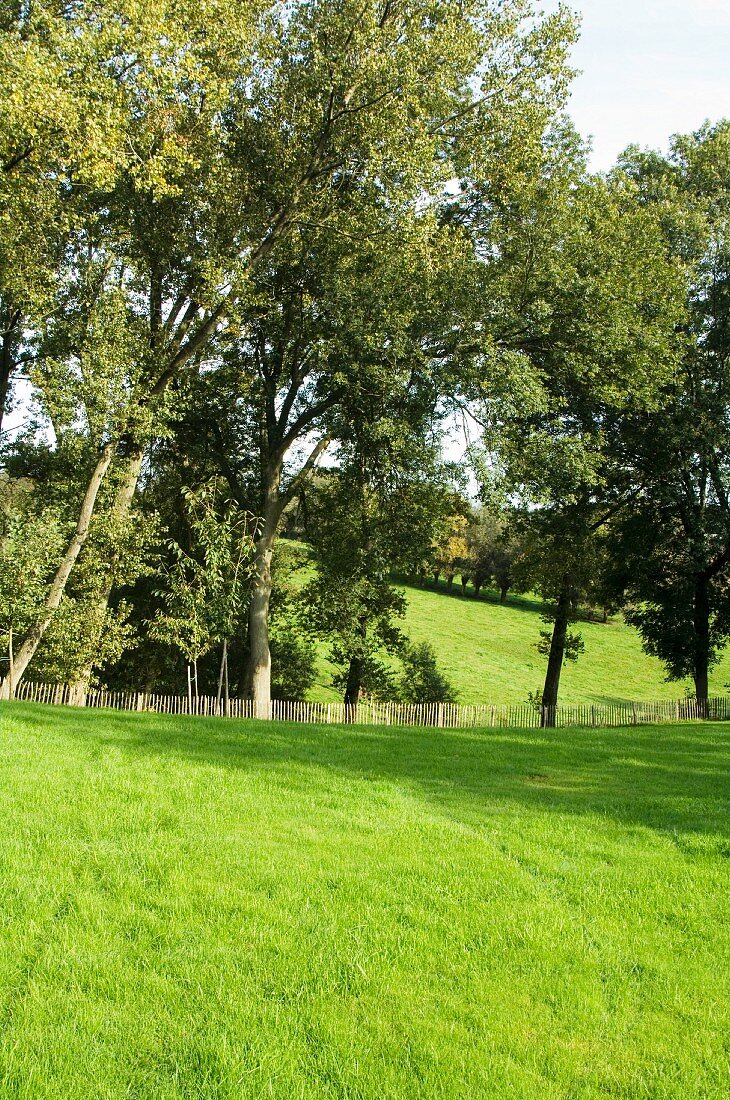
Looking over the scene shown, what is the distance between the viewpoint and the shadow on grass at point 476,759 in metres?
10.3

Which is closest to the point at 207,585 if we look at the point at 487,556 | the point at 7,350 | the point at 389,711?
the point at 389,711

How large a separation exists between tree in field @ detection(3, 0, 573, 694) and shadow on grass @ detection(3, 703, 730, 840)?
7.76m

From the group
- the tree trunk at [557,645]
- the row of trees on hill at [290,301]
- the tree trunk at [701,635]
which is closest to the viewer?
the row of trees on hill at [290,301]

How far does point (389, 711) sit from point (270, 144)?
16.7 meters

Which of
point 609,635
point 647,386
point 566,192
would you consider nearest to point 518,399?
point 647,386

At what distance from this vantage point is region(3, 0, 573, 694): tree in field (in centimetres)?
1891

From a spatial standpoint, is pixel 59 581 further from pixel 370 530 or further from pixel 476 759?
pixel 476 759

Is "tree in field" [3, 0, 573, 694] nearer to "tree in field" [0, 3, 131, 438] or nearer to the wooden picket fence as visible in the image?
"tree in field" [0, 3, 131, 438]

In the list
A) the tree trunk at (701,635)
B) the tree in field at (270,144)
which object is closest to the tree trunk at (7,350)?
the tree in field at (270,144)

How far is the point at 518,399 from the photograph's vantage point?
20562 millimetres

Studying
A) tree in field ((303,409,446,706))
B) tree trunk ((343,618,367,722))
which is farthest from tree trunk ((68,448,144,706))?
tree trunk ((343,618,367,722))

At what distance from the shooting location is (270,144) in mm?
21016

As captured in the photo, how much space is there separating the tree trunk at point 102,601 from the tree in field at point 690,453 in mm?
17837

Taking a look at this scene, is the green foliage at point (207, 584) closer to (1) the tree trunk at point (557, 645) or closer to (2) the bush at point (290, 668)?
(2) the bush at point (290, 668)
